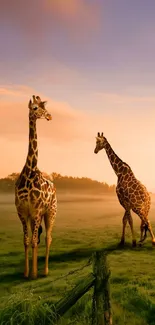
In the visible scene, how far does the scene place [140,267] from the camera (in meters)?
10.7

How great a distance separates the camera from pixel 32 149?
1053 centimetres

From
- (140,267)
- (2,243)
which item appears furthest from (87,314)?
(2,243)

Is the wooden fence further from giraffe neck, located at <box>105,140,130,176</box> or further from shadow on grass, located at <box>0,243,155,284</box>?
giraffe neck, located at <box>105,140,130,176</box>

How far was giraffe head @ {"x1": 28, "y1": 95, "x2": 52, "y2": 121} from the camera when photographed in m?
10.2

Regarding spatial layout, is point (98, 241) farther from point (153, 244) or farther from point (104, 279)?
point (104, 279)

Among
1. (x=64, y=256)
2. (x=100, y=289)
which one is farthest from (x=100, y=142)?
(x=100, y=289)

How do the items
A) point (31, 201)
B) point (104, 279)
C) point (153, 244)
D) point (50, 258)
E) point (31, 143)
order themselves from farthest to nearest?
point (153, 244)
point (50, 258)
point (31, 143)
point (31, 201)
point (104, 279)

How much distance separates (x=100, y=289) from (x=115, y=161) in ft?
33.8

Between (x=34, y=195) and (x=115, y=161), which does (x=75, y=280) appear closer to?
(x=34, y=195)

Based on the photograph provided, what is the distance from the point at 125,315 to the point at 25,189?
3.99 meters

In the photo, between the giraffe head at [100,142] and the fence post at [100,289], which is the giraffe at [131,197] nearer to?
the giraffe head at [100,142]

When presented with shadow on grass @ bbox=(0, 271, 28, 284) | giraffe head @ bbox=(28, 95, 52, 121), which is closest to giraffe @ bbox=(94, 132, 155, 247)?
shadow on grass @ bbox=(0, 271, 28, 284)

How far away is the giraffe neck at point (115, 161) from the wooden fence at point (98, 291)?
32.0ft

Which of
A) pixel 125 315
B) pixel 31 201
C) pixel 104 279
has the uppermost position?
pixel 31 201
